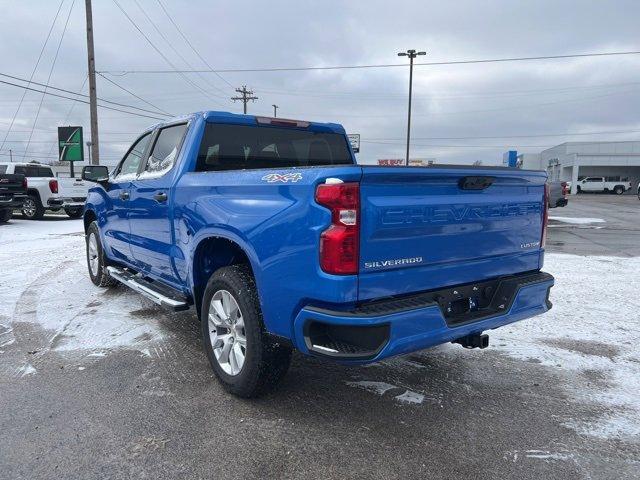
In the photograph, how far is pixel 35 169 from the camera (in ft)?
58.5

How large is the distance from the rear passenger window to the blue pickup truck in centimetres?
2

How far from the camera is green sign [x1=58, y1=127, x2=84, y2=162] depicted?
24.3 metres

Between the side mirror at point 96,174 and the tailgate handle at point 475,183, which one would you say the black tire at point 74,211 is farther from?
the tailgate handle at point 475,183

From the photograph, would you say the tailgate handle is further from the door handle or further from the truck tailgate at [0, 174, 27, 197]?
the truck tailgate at [0, 174, 27, 197]

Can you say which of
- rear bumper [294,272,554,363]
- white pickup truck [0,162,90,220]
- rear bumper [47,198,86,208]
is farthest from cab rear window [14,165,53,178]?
rear bumper [294,272,554,363]

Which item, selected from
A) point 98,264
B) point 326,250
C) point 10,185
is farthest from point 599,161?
point 326,250

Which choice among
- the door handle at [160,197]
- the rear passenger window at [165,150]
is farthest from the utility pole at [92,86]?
the door handle at [160,197]

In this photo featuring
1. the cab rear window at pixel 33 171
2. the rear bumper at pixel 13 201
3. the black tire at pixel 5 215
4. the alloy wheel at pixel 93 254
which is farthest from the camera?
the cab rear window at pixel 33 171

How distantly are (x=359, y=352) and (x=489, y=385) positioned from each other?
1.61 meters

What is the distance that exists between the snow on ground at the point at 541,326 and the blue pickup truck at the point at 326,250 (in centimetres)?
74

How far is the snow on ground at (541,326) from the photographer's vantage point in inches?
146

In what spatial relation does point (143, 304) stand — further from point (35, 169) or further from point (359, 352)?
point (35, 169)

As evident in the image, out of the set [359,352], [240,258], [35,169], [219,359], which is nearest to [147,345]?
[219,359]

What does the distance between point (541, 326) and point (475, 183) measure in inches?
105
